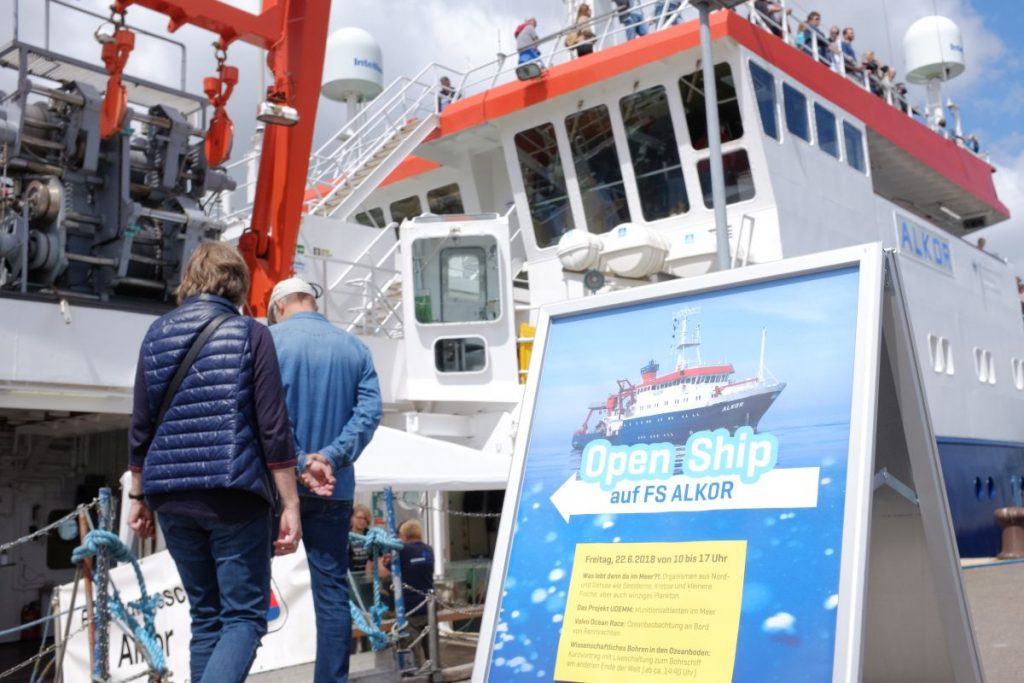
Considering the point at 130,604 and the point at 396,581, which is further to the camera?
the point at 396,581

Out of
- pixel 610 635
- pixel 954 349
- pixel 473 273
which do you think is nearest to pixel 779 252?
pixel 473 273

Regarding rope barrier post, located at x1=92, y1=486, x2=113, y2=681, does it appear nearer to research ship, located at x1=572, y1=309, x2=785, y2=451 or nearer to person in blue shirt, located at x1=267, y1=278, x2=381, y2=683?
person in blue shirt, located at x1=267, y1=278, x2=381, y2=683

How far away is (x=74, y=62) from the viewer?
408 inches

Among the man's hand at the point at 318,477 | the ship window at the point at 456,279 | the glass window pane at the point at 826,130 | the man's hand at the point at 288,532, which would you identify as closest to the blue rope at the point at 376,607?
the man's hand at the point at 318,477

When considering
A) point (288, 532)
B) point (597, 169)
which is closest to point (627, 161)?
point (597, 169)

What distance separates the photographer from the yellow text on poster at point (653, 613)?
2625mm

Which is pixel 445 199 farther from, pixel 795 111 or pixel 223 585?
pixel 223 585

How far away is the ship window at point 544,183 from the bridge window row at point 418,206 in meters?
2.03

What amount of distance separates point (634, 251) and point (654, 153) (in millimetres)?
1867

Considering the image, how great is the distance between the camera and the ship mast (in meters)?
3.12

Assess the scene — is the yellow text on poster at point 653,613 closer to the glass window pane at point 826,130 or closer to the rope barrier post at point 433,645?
the rope barrier post at point 433,645

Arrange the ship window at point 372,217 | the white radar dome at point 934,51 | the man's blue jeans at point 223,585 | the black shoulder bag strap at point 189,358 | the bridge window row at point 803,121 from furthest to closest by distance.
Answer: the white radar dome at point 934,51, the ship window at point 372,217, the bridge window row at point 803,121, the black shoulder bag strap at point 189,358, the man's blue jeans at point 223,585

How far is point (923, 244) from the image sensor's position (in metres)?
16.8

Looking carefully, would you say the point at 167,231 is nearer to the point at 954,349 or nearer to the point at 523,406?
the point at 523,406
